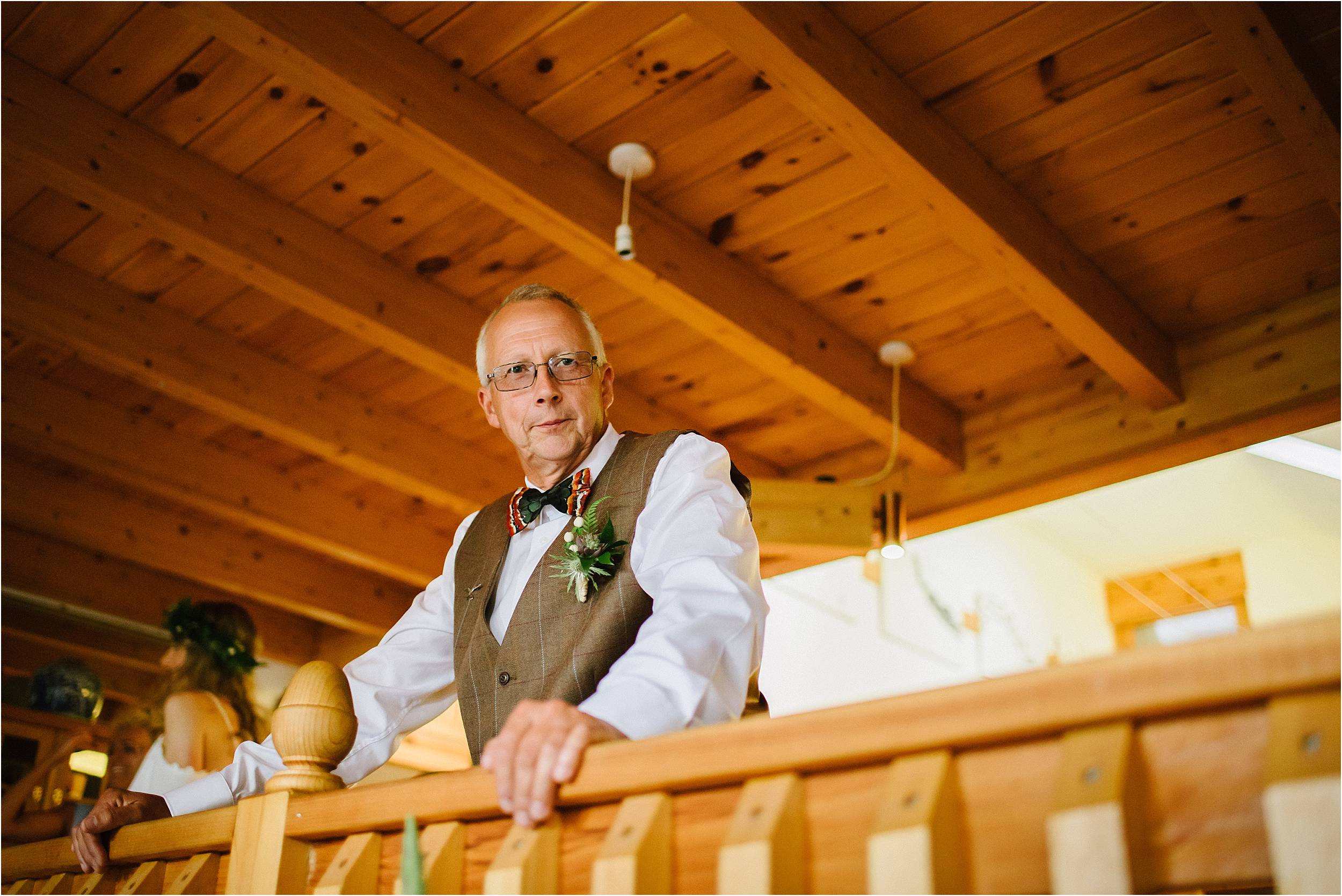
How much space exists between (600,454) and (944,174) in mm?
1471

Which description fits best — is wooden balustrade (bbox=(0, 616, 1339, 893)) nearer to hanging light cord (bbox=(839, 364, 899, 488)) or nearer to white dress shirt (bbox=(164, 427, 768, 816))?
white dress shirt (bbox=(164, 427, 768, 816))

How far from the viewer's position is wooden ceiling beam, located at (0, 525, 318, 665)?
5484mm

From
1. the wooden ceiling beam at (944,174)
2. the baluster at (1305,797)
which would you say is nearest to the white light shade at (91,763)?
the wooden ceiling beam at (944,174)

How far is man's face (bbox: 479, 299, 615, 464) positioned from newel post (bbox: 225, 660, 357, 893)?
634mm

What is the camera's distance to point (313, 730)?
135cm

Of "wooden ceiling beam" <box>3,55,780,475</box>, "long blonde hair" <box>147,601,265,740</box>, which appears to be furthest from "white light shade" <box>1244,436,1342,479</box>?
"long blonde hair" <box>147,601,265,740</box>

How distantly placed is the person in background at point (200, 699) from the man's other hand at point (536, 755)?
2.60m

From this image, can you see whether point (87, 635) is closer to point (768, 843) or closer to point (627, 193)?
point (627, 193)

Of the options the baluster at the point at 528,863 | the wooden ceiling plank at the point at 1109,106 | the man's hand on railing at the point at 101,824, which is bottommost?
the baluster at the point at 528,863

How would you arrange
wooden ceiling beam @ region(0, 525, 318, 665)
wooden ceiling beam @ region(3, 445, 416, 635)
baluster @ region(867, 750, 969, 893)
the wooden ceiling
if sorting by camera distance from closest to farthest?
baluster @ region(867, 750, 969, 893), the wooden ceiling, wooden ceiling beam @ region(3, 445, 416, 635), wooden ceiling beam @ region(0, 525, 318, 665)

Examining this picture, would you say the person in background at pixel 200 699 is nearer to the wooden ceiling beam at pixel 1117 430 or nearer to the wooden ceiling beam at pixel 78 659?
the wooden ceiling beam at pixel 78 659

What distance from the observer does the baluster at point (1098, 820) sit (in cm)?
73

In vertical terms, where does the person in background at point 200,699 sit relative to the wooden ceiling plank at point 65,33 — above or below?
below

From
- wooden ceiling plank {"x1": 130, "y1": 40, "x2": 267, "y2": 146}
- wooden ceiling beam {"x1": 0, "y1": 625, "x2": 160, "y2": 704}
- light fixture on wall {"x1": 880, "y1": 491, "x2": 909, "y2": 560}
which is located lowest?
wooden ceiling beam {"x1": 0, "y1": 625, "x2": 160, "y2": 704}
